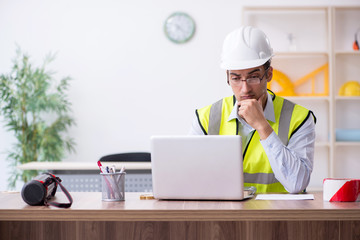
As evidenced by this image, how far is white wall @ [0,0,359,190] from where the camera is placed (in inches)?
225

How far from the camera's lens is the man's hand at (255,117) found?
218 cm

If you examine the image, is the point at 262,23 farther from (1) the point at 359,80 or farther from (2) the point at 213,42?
(1) the point at 359,80

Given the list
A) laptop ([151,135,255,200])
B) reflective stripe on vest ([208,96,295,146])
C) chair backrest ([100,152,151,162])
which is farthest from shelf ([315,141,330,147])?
laptop ([151,135,255,200])

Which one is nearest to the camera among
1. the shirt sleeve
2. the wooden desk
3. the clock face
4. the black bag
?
the wooden desk

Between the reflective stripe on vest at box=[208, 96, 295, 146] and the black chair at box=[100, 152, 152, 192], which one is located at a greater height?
the reflective stripe on vest at box=[208, 96, 295, 146]

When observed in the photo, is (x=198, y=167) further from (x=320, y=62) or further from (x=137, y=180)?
(x=320, y=62)

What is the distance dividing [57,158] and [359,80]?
3195 mm

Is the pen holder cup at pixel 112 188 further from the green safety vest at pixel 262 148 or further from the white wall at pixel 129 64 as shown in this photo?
the white wall at pixel 129 64

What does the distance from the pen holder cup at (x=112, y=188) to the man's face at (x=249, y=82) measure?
0.70 m

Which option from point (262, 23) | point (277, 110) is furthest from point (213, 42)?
point (277, 110)

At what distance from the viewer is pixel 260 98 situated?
2.45 metres

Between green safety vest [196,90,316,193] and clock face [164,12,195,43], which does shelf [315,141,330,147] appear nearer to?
clock face [164,12,195,43]

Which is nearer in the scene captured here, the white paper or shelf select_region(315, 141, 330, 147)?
the white paper

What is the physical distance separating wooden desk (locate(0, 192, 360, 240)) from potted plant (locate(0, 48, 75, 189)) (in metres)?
3.40
